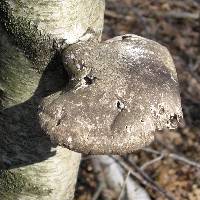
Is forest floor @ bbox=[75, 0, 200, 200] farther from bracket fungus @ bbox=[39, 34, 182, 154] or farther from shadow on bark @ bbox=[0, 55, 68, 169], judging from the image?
bracket fungus @ bbox=[39, 34, 182, 154]

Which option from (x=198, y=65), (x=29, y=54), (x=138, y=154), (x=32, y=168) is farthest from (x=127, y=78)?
(x=198, y=65)

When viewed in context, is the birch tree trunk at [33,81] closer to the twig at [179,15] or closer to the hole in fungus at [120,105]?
the hole in fungus at [120,105]

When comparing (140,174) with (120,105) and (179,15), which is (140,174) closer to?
(120,105)

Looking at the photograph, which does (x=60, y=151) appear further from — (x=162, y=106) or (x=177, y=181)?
(x=177, y=181)

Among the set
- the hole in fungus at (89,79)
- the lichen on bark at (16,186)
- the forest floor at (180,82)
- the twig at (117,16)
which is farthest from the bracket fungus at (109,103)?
the twig at (117,16)

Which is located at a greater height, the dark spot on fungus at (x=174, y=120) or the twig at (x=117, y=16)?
the dark spot on fungus at (x=174, y=120)

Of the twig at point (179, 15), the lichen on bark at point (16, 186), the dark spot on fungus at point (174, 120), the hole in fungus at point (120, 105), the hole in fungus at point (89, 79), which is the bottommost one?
the twig at point (179, 15)

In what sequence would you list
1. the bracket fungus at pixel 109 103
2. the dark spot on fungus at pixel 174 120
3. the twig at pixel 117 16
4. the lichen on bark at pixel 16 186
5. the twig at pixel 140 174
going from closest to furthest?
the bracket fungus at pixel 109 103 < the dark spot on fungus at pixel 174 120 < the lichen on bark at pixel 16 186 < the twig at pixel 140 174 < the twig at pixel 117 16
